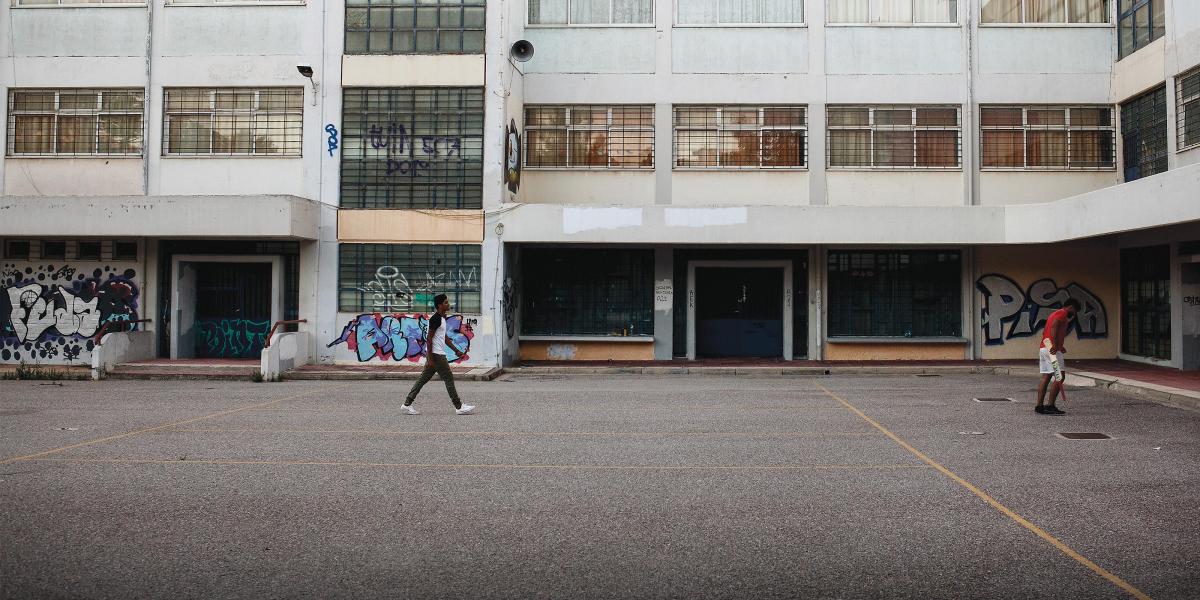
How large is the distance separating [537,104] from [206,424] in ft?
38.9

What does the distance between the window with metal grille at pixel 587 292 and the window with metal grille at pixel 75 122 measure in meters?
9.49

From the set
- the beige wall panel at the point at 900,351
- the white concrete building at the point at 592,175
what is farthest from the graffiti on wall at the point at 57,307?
the beige wall panel at the point at 900,351

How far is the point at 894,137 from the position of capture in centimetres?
1941

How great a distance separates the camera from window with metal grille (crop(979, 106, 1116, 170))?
19.2 metres

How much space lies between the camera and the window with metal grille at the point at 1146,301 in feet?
57.9

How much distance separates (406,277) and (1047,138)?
15.1 metres

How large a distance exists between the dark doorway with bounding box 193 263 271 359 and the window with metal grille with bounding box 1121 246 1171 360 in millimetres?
19607

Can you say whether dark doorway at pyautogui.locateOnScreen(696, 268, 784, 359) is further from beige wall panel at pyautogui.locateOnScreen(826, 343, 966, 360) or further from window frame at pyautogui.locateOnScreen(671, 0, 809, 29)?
window frame at pyautogui.locateOnScreen(671, 0, 809, 29)

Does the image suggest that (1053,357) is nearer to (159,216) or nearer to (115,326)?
(159,216)

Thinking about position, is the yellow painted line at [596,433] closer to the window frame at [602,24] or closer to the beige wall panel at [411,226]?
the beige wall panel at [411,226]

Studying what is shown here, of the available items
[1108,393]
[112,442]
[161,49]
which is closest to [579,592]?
[112,442]

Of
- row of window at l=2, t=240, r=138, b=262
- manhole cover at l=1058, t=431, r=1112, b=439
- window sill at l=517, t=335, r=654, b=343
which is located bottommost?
manhole cover at l=1058, t=431, r=1112, b=439

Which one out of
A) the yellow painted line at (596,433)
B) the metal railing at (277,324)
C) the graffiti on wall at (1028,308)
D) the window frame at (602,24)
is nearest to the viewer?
the yellow painted line at (596,433)

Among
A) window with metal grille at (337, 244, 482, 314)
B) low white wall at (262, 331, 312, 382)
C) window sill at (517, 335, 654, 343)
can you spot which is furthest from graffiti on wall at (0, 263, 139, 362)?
window sill at (517, 335, 654, 343)
